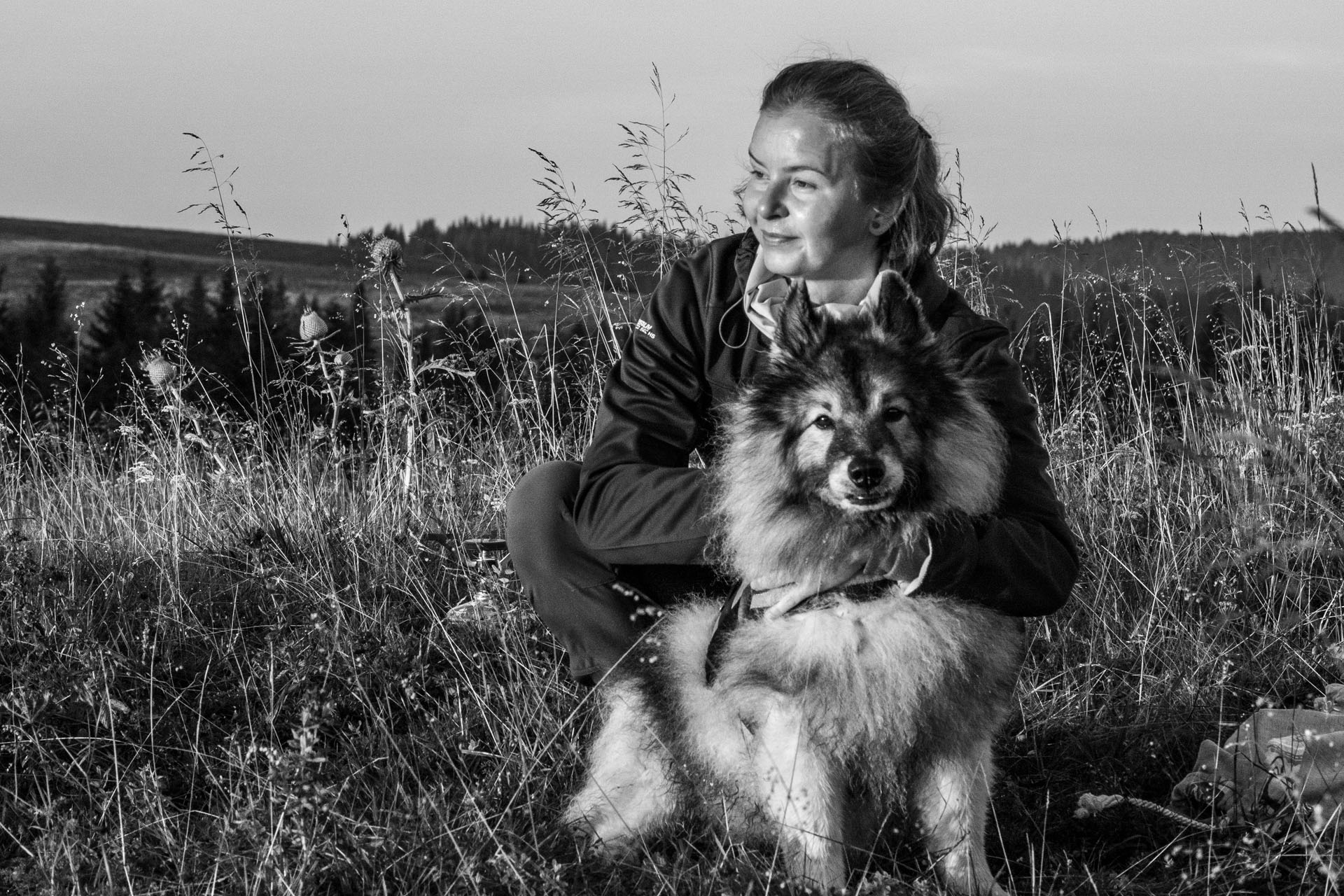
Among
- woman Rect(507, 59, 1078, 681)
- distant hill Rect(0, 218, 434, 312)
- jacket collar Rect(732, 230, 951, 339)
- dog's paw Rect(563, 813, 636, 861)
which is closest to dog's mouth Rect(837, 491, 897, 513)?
woman Rect(507, 59, 1078, 681)

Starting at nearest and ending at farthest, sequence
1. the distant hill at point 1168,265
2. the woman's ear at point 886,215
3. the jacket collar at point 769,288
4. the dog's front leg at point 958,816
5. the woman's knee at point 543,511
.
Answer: the dog's front leg at point 958,816 → the jacket collar at point 769,288 → the woman's ear at point 886,215 → the woman's knee at point 543,511 → the distant hill at point 1168,265

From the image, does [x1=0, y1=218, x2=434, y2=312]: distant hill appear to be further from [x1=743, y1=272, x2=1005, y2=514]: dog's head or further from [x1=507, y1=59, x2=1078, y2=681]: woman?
[x1=743, y1=272, x2=1005, y2=514]: dog's head

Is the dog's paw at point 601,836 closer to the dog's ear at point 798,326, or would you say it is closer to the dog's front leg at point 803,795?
the dog's front leg at point 803,795

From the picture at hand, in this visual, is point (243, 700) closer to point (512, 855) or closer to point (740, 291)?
point (512, 855)

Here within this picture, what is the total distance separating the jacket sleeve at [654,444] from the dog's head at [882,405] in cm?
34

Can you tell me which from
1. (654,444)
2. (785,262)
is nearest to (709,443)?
(654,444)

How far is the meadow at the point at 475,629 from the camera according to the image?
9.02ft

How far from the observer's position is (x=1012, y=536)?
281 centimetres

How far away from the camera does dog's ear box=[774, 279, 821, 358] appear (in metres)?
2.75

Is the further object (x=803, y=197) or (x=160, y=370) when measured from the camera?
(x=160, y=370)

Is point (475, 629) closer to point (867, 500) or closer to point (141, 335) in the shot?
point (867, 500)

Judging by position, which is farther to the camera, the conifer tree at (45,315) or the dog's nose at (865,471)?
the conifer tree at (45,315)

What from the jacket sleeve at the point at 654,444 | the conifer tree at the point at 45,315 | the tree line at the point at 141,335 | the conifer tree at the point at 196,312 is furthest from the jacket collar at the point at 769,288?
the conifer tree at the point at 45,315

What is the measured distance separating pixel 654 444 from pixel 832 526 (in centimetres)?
73
